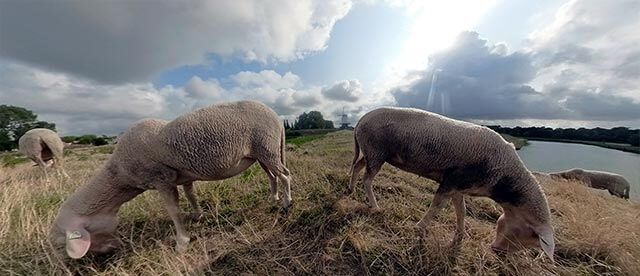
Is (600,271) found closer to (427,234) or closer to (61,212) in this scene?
(427,234)

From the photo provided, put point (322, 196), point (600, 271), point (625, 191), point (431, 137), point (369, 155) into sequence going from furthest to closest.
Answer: point (625, 191)
point (322, 196)
point (369, 155)
point (431, 137)
point (600, 271)

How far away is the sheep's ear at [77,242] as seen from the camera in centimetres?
303

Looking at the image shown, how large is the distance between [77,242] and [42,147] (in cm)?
1242

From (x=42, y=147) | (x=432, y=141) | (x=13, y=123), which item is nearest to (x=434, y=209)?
(x=432, y=141)

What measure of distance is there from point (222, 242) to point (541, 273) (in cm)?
441

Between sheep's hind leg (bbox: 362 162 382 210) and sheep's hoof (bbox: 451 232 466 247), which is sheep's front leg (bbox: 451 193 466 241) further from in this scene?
sheep's hind leg (bbox: 362 162 382 210)

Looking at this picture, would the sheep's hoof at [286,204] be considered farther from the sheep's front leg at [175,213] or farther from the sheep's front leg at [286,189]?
the sheep's front leg at [175,213]

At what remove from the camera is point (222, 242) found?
12.6 feet

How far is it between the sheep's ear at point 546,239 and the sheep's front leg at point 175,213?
4866mm

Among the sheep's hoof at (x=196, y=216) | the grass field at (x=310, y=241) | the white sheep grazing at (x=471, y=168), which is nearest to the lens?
the grass field at (x=310, y=241)

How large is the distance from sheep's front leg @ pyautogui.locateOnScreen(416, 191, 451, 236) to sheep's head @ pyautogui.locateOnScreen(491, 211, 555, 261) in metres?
0.88

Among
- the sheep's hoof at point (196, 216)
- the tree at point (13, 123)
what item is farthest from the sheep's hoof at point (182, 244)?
the tree at point (13, 123)

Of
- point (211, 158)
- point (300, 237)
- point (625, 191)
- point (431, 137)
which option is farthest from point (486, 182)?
point (625, 191)

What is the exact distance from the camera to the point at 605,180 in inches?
495
